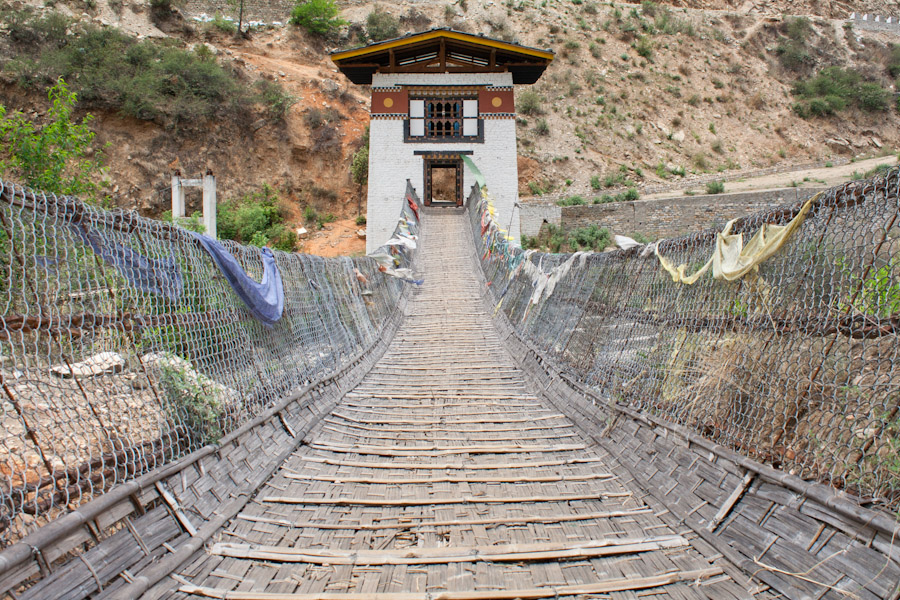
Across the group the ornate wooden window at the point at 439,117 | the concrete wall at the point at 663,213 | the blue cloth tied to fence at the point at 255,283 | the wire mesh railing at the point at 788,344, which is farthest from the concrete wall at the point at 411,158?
the wire mesh railing at the point at 788,344

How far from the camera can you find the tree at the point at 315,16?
35.6 m

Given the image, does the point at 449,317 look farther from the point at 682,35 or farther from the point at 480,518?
the point at 682,35

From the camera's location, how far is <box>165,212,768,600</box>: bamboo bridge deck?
2641 millimetres

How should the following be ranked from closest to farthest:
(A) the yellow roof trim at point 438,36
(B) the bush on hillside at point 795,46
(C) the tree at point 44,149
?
(C) the tree at point 44,149 < (A) the yellow roof trim at point 438,36 < (B) the bush on hillside at point 795,46

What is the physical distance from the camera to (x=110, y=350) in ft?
9.64

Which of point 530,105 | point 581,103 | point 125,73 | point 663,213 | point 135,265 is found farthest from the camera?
point 581,103

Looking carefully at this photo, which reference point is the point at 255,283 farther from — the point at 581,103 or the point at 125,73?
the point at 581,103

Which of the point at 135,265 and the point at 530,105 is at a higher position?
the point at 530,105

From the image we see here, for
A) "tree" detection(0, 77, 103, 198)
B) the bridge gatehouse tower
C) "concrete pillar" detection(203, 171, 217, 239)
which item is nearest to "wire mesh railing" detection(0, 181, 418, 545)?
"tree" detection(0, 77, 103, 198)

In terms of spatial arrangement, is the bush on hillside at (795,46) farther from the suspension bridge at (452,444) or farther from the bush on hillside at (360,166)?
the suspension bridge at (452,444)

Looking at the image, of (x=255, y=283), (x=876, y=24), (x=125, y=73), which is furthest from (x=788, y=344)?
(x=876, y=24)

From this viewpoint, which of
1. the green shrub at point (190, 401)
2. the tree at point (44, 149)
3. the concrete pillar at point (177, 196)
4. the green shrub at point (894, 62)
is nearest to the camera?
the green shrub at point (190, 401)

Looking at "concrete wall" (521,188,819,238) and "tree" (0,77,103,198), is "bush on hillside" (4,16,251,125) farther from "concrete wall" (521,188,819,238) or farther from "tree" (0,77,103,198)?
"tree" (0,77,103,198)

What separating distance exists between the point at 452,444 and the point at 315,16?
3906 cm
